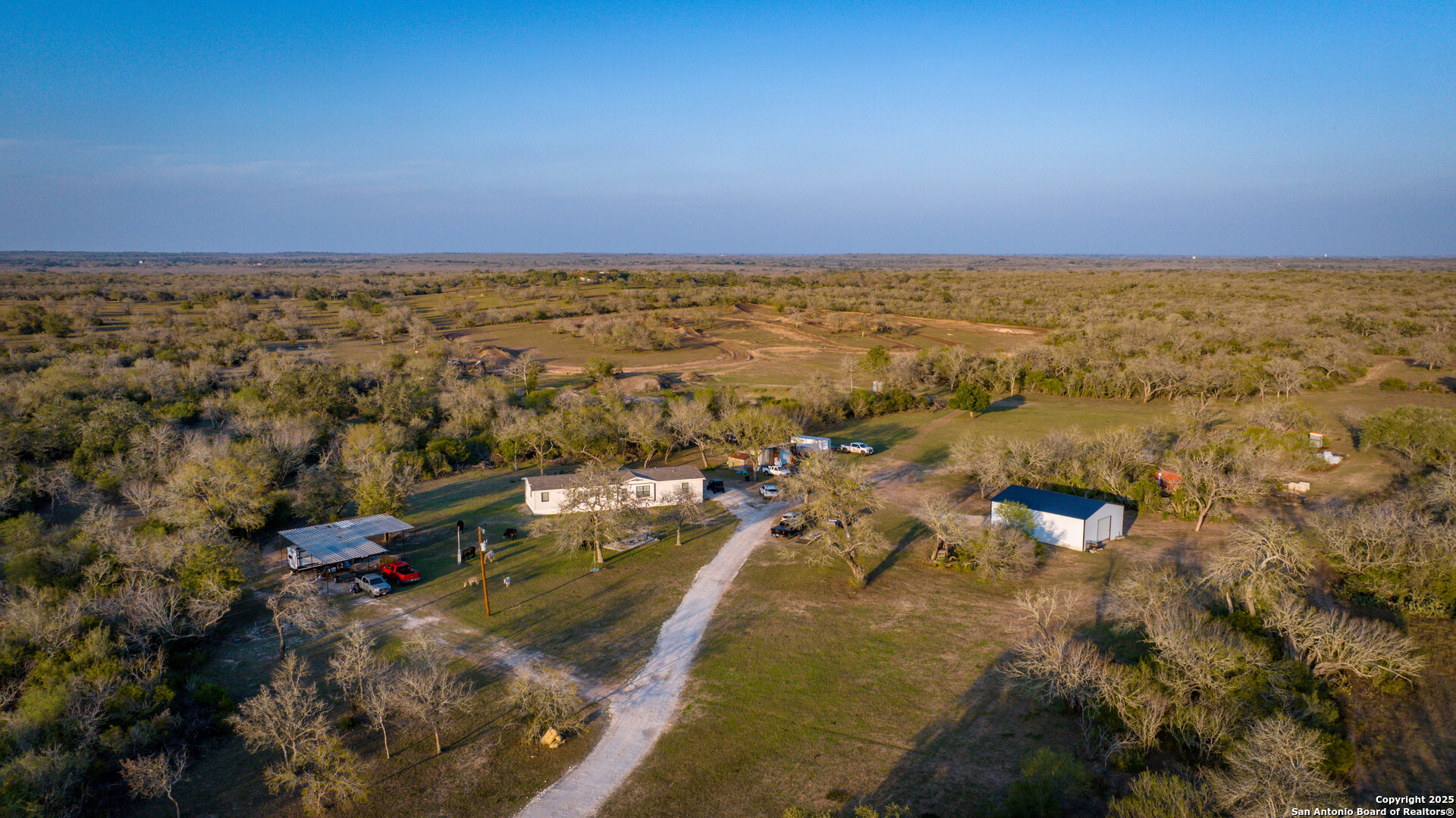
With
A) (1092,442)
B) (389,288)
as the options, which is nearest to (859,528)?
(1092,442)

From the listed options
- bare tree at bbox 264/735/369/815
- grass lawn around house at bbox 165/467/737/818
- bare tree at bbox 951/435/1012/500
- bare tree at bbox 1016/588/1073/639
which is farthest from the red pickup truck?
bare tree at bbox 951/435/1012/500

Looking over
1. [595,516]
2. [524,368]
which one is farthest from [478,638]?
[524,368]

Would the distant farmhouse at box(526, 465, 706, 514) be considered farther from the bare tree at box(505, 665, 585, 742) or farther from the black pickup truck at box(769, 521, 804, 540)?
the bare tree at box(505, 665, 585, 742)

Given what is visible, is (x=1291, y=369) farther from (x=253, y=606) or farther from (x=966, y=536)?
(x=253, y=606)

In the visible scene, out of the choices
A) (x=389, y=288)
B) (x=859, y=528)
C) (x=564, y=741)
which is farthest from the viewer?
(x=389, y=288)

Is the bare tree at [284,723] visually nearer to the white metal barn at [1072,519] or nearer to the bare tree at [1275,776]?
the bare tree at [1275,776]

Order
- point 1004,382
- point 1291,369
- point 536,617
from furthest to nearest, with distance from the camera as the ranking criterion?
point 1004,382 → point 1291,369 → point 536,617

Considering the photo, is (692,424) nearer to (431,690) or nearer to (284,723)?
(431,690)
